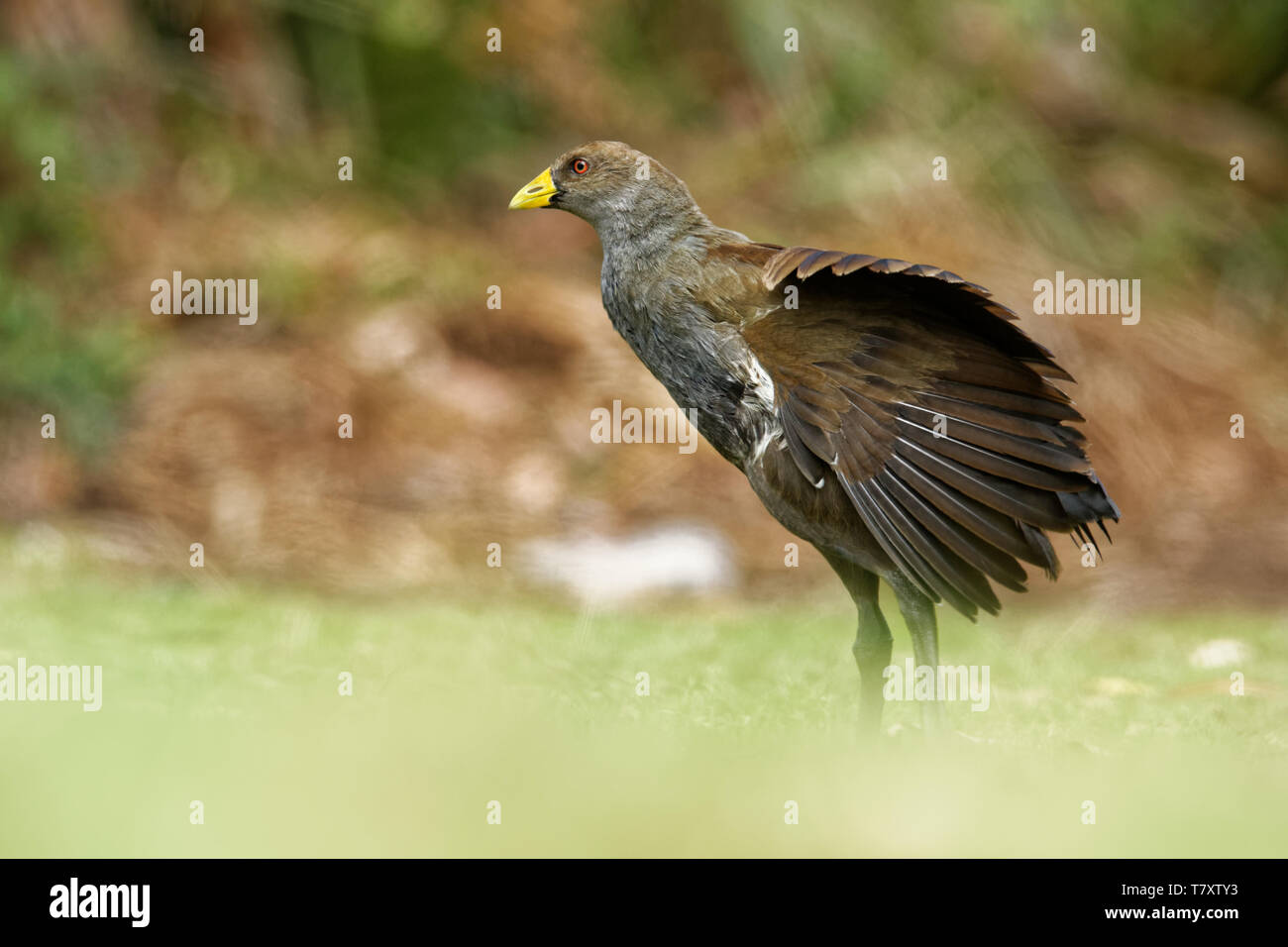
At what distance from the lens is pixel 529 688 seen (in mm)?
5863

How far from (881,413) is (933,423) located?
160 mm

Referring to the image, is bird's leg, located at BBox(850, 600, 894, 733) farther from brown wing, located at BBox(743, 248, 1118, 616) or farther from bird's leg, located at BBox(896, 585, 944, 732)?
brown wing, located at BBox(743, 248, 1118, 616)

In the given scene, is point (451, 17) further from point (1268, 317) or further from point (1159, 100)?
point (1268, 317)

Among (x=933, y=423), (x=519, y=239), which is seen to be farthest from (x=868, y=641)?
(x=519, y=239)

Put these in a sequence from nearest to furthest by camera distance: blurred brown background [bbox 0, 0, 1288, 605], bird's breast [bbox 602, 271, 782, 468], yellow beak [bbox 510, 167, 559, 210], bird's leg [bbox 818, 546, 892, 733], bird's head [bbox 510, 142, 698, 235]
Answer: bird's breast [bbox 602, 271, 782, 468] < bird's leg [bbox 818, 546, 892, 733] < bird's head [bbox 510, 142, 698, 235] < yellow beak [bbox 510, 167, 559, 210] < blurred brown background [bbox 0, 0, 1288, 605]

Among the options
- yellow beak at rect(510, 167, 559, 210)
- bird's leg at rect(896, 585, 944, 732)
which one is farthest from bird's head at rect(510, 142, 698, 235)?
bird's leg at rect(896, 585, 944, 732)

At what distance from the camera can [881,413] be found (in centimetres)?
486

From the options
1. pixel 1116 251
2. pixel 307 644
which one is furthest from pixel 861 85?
pixel 307 644

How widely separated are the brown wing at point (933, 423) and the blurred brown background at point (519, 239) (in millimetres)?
4237

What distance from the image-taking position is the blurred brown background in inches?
387

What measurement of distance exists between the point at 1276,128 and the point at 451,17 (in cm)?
689

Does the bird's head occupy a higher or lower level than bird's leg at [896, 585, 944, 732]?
higher

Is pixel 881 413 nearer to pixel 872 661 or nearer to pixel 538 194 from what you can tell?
pixel 872 661

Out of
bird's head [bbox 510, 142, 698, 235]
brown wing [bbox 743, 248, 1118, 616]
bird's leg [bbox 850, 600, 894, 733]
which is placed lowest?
bird's leg [bbox 850, 600, 894, 733]
